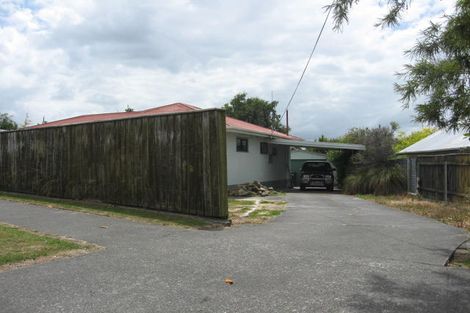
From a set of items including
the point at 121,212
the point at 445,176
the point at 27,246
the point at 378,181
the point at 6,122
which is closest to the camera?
the point at 27,246

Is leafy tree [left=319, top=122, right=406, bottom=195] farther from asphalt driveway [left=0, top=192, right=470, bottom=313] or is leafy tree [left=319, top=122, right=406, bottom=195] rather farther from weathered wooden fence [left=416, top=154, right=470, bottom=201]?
asphalt driveway [left=0, top=192, right=470, bottom=313]

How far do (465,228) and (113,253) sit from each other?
292 inches

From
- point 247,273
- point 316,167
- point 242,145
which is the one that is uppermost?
point 242,145

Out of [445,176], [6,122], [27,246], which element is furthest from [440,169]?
[6,122]

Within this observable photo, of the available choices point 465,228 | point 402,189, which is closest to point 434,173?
point 402,189

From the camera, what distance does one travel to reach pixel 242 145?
20922mm

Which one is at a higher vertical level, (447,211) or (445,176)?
(445,176)

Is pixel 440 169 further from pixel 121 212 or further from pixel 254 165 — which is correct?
pixel 121 212

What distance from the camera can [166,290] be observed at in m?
5.16

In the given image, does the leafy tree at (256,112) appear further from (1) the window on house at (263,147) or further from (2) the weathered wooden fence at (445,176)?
(2) the weathered wooden fence at (445,176)

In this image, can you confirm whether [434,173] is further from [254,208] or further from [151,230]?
[151,230]

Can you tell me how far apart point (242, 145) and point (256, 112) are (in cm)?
3700

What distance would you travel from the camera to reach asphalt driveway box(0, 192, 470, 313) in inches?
186

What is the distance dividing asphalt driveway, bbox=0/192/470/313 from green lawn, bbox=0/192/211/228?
718 mm
